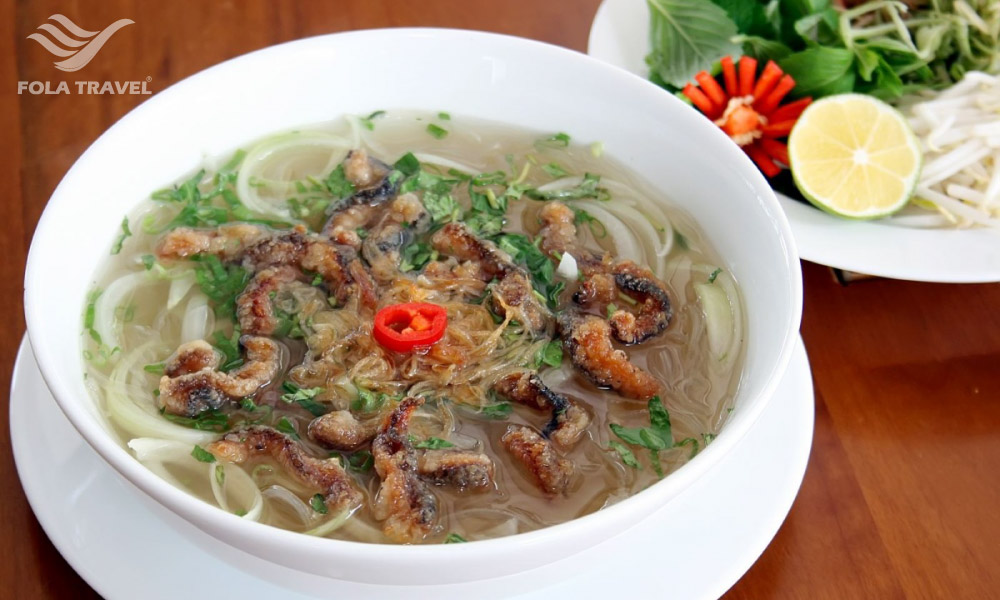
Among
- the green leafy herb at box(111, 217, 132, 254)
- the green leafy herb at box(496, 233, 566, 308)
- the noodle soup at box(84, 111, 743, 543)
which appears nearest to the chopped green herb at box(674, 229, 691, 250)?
the noodle soup at box(84, 111, 743, 543)

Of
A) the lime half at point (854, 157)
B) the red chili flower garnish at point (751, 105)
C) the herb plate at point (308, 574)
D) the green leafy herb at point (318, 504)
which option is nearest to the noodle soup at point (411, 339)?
the green leafy herb at point (318, 504)

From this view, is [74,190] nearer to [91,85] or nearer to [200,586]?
[200,586]

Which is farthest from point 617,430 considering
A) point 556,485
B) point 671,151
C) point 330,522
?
point 671,151

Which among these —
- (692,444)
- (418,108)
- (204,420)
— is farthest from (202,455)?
(418,108)

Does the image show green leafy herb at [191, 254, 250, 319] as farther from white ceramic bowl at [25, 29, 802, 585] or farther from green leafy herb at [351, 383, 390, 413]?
green leafy herb at [351, 383, 390, 413]

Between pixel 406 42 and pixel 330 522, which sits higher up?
pixel 406 42

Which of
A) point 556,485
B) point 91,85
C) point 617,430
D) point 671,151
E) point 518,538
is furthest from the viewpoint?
point 91,85
